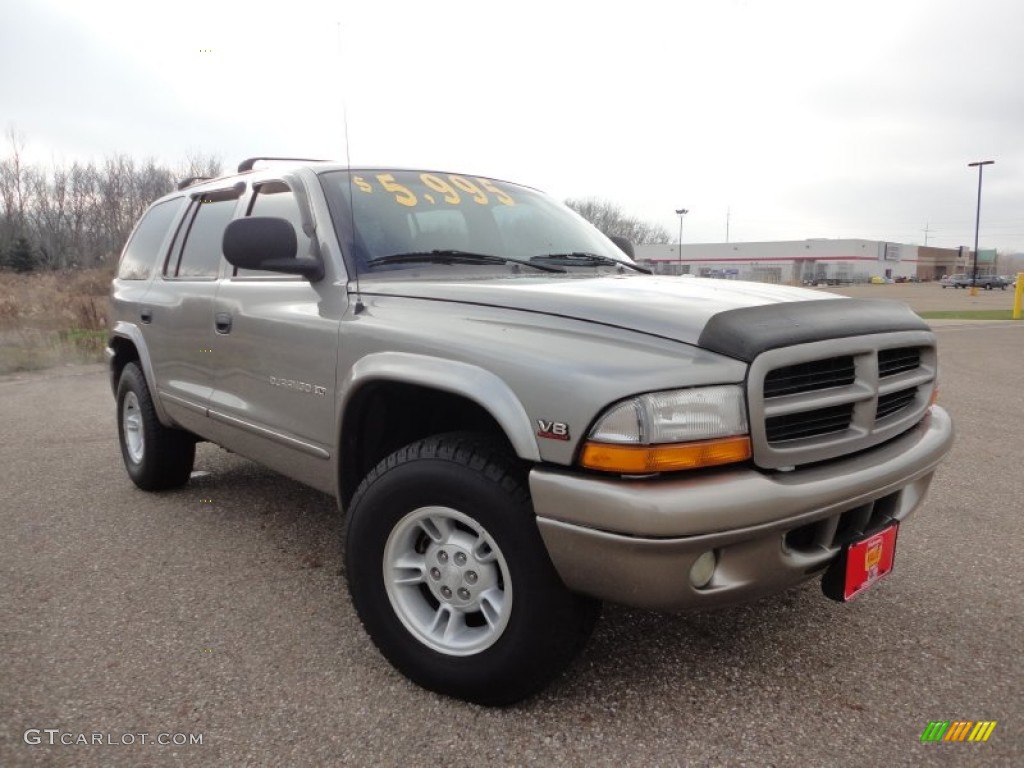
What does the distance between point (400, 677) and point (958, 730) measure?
5.54ft

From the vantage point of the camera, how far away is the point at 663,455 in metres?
1.86

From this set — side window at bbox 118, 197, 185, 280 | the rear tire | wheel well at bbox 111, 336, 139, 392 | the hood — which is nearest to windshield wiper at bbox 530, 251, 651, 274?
the hood

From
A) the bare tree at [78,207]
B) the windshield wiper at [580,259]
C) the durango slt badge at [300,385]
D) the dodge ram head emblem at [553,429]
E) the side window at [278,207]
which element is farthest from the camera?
the bare tree at [78,207]

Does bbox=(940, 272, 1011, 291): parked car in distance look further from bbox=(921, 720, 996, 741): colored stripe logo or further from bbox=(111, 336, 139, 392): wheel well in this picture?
bbox=(921, 720, 996, 741): colored stripe logo

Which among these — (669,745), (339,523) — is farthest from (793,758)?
(339,523)

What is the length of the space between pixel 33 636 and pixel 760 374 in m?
2.70

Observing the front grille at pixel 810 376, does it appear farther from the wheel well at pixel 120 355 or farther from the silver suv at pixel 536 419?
the wheel well at pixel 120 355

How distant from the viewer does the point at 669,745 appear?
2.08 metres

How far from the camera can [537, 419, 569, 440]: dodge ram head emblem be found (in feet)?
6.29

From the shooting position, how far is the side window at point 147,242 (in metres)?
4.36

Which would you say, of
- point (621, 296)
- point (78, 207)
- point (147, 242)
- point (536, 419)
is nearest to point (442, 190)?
point (621, 296)

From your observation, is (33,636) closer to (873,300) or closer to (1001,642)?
(873,300)

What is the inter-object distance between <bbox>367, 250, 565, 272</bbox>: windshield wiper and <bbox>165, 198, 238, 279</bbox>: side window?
123 cm

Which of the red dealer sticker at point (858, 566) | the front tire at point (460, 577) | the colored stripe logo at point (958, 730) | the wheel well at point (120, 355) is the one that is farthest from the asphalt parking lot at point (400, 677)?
the wheel well at point (120, 355)
